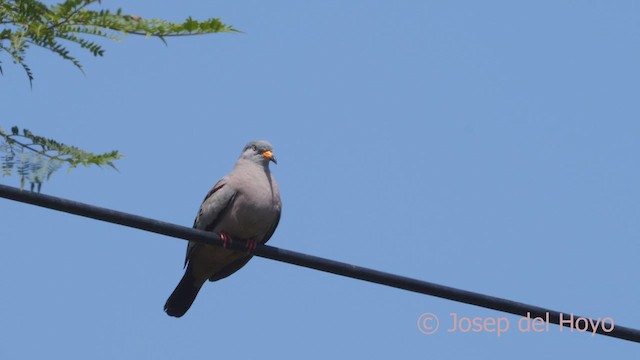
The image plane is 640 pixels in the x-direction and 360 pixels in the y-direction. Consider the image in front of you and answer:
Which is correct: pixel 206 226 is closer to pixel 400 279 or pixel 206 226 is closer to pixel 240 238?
pixel 240 238

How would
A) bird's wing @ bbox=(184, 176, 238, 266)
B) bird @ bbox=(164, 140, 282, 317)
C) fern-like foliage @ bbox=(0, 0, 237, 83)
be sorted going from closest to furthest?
fern-like foliage @ bbox=(0, 0, 237, 83), bird @ bbox=(164, 140, 282, 317), bird's wing @ bbox=(184, 176, 238, 266)

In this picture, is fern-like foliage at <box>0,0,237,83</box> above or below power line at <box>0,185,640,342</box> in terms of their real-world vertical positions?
above

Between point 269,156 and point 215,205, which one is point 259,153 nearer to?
point 269,156

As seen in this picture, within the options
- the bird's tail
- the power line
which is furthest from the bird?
the power line

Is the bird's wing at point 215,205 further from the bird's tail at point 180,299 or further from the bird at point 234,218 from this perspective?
the bird's tail at point 180,299

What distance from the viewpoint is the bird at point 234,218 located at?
8445 millimetres

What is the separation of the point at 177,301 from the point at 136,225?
14.6ft

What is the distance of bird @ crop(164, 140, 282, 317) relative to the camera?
8.45 meters

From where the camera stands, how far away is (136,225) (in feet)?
16.6

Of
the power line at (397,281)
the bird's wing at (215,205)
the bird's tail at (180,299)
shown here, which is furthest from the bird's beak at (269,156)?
the power line at (397,281)

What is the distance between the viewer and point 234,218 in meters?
8.41

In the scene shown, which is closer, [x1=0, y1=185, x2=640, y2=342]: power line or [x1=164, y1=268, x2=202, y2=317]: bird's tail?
[x1=0, y1=185, x2=640, y2=342]: power line

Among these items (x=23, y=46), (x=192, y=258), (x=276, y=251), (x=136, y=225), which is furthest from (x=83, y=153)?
(x=192, y=258)

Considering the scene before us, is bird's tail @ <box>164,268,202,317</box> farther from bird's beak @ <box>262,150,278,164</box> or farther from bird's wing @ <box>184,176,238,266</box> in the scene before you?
bird's beak @ <box>262,150,278,164</box>
